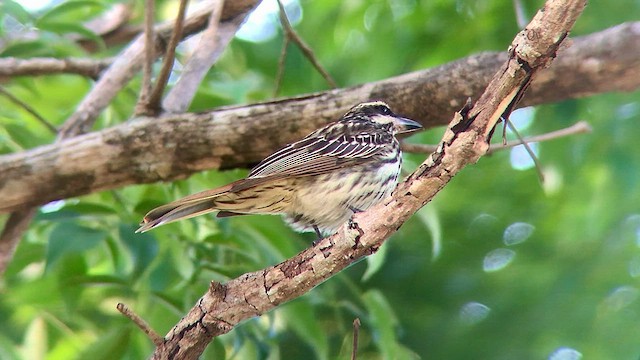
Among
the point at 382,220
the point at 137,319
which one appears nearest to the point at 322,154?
the point at 382,220

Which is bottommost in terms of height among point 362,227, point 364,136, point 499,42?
point 362,227

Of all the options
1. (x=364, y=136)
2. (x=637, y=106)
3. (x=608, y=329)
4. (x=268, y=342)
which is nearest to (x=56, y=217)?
(x=268, y=342)

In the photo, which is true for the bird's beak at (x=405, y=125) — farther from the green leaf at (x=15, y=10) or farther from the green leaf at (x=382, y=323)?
the green leaf at (x=15, y=10)

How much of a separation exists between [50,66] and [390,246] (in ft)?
7.97

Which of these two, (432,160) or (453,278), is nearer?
(432,160)

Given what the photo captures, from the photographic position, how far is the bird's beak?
5.01m

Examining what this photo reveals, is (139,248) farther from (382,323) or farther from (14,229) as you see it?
→ (382,323)

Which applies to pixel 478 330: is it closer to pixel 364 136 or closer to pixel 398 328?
pixel 398 328

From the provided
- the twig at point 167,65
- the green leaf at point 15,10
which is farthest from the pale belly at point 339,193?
the green leaf at point 15,10

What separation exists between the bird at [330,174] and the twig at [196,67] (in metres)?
0.85

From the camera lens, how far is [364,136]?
4949 millimetres

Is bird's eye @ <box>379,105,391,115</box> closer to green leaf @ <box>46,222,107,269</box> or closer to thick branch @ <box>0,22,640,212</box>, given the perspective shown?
thick branch @ <box>0,22,640,212</box>

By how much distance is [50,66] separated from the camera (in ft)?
19.7

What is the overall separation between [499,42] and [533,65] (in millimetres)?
3215
